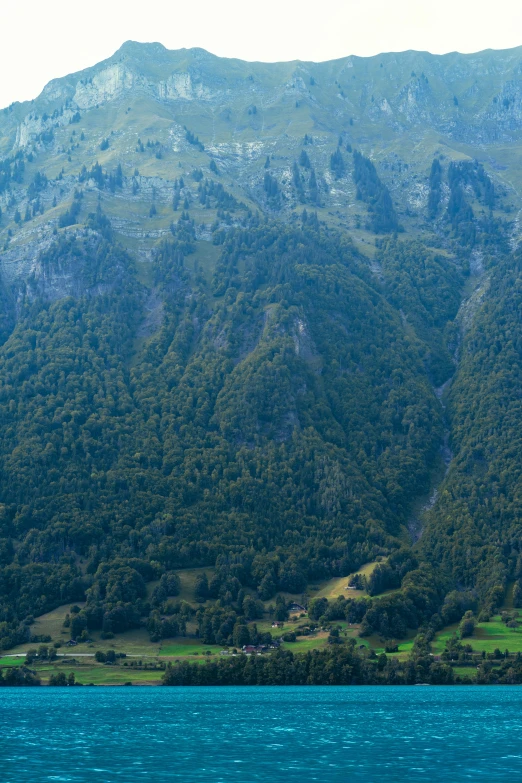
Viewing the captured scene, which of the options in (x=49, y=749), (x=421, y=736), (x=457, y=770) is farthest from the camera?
(x=421, y=736)

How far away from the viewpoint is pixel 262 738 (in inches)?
4665

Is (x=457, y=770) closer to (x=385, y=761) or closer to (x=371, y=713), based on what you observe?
(x=385, y=761)

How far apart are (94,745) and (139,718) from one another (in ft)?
107

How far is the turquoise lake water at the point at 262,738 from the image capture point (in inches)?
3627

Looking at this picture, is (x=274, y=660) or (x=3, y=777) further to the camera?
(x=274, y=660)

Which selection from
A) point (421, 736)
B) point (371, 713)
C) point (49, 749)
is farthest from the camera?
point (371, 713)

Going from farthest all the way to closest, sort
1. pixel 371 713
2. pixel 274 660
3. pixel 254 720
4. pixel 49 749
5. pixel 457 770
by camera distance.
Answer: pixel 274 660 → pixel 371 713 → pixel 254 720 → pixel 49 749 → pixel 457 770

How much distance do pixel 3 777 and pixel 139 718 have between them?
57559 mm

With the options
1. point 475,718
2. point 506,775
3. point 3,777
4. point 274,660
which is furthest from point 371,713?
point 3,777

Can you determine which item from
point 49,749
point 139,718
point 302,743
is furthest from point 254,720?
point 49,749

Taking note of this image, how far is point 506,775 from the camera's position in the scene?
90312 millimetres

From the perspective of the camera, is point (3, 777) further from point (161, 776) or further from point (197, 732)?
point (197, 732)

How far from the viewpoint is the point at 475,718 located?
142000 mm

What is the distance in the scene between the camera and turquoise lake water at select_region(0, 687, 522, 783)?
92.1 m
